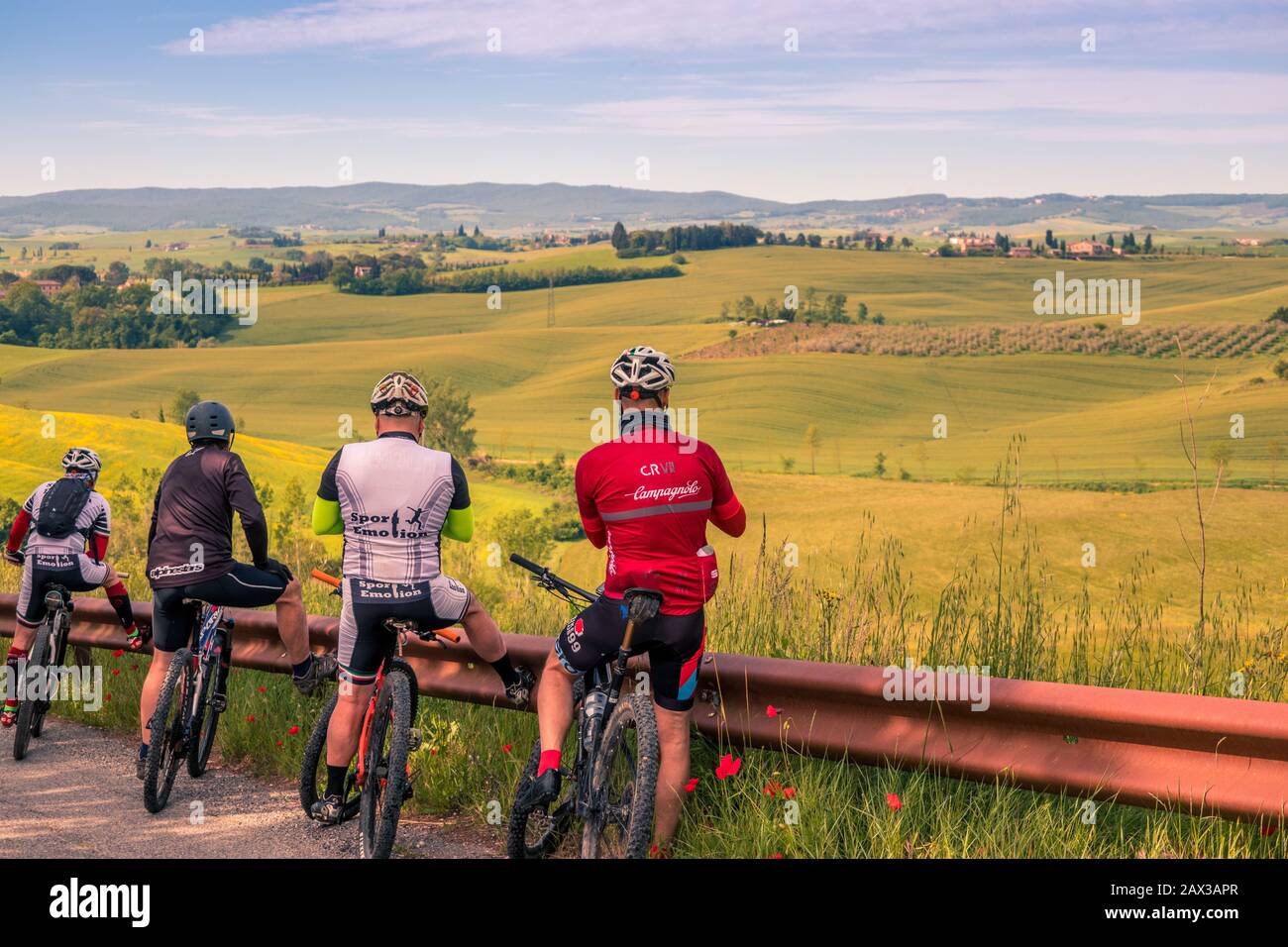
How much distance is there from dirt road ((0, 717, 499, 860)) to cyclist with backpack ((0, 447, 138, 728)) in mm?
1275

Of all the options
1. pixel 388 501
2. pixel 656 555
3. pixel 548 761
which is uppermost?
pixel 388 501

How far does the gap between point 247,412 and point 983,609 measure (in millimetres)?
150469

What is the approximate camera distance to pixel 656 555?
5062 mm

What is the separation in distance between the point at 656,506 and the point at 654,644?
20.8 inches

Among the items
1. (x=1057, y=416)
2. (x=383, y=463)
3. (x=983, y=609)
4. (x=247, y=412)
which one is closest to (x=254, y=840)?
(x=383, y=463)

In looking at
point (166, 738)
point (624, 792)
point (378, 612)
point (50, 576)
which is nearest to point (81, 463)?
point (50, 576)

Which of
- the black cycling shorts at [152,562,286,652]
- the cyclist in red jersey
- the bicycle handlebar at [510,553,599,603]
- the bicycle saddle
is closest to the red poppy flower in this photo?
the cyclist in red jersey

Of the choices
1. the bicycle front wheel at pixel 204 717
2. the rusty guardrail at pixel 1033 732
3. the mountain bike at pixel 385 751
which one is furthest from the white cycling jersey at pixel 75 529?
the rusty guardrail at pixel 1033 732

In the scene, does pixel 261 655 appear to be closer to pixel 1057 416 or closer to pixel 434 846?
pixel 434 846

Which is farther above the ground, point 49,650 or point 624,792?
point 624,792

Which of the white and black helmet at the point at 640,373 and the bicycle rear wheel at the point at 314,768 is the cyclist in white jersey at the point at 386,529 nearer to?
the bicycle rear wheel at the point at 314,768

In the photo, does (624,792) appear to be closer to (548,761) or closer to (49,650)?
(548,761)

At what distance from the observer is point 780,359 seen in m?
158
